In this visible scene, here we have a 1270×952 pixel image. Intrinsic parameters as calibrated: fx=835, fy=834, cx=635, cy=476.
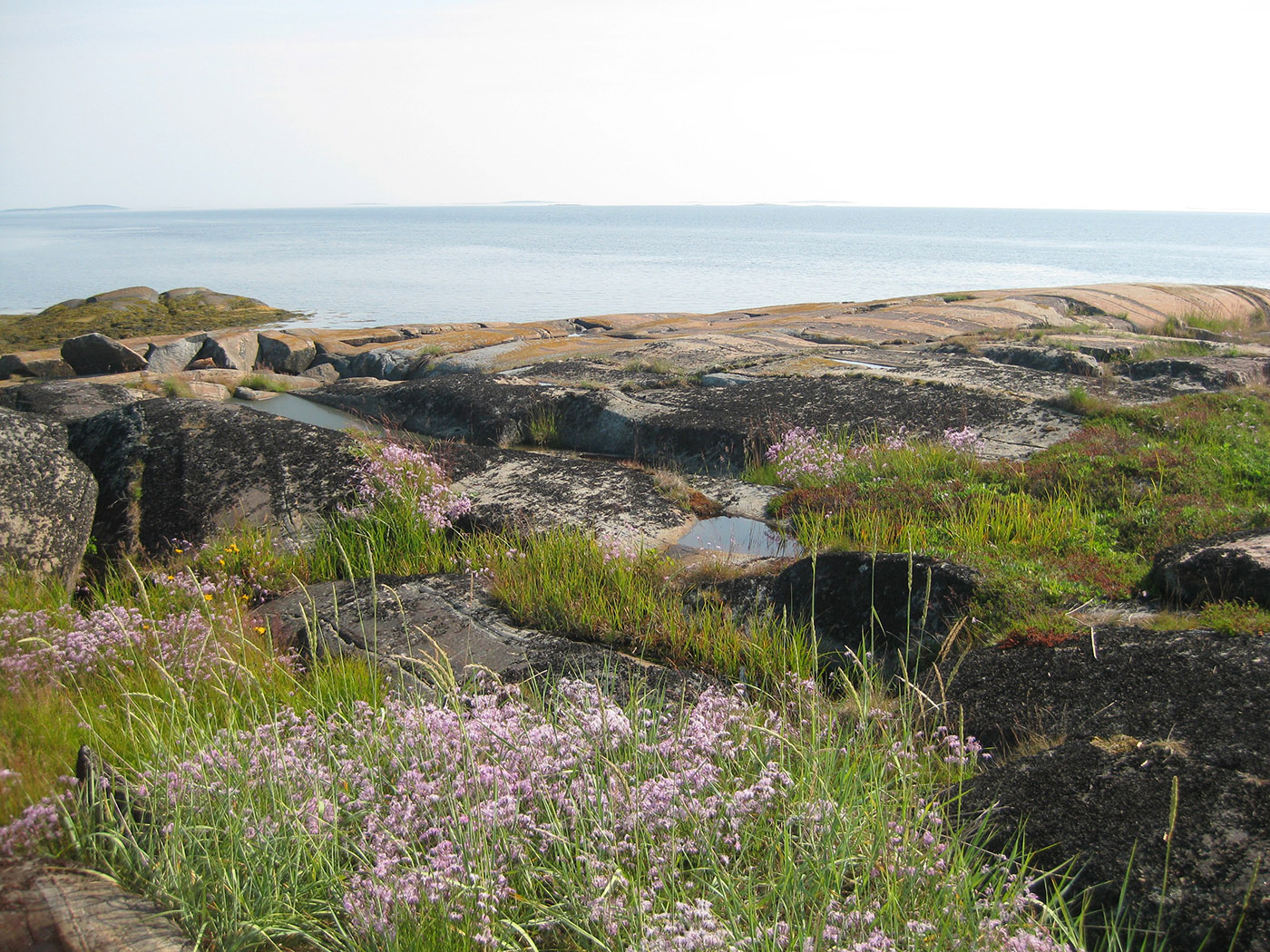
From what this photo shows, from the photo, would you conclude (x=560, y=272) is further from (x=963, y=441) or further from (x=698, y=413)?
(x=963, y=441)

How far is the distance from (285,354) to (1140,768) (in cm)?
2113

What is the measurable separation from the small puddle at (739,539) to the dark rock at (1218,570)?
239 centimetres

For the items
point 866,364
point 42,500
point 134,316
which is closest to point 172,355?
point 134,316

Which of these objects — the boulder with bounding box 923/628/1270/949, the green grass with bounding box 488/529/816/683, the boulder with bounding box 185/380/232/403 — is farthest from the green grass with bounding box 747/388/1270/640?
the boulder with bounding box 185/380/232/403

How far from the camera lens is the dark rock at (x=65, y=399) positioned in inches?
379

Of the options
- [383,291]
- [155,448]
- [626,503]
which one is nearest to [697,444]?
[626,503]

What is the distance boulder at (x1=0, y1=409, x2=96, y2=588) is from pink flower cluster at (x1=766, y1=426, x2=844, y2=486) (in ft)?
19.1

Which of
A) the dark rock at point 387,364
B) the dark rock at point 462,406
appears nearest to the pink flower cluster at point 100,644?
the dark rock at point 462,406

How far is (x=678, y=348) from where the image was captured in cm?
1599

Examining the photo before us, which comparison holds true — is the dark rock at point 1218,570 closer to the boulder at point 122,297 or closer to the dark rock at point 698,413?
the dark rock at point 698,413

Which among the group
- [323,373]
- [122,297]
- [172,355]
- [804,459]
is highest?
[122,297]

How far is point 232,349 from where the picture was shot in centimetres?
2014

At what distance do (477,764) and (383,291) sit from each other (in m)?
52.4

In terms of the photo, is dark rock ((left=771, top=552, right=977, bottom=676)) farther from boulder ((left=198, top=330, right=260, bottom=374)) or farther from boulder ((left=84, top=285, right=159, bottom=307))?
boulder ((left=84, top=285, right=159, bottom=307))
